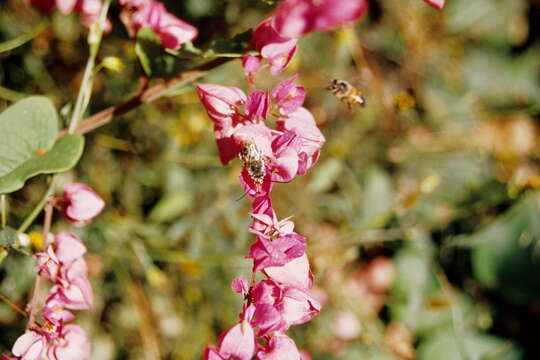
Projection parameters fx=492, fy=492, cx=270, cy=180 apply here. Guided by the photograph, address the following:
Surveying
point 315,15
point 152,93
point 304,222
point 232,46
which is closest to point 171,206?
point 304,222

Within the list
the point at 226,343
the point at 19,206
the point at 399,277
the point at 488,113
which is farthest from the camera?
the point at 488,113

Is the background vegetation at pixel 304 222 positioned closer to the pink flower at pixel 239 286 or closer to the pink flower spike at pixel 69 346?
the pink flower spike at pixel 69 346

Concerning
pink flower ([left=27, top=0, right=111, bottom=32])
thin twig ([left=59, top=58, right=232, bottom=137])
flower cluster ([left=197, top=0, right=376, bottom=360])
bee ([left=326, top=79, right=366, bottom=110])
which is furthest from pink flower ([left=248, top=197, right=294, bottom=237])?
pink flower ([left=27, top=0, right=111, bottom=32])

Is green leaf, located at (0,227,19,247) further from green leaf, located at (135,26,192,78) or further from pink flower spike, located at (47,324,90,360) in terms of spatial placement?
green leaf, located at (135,26,192,78)

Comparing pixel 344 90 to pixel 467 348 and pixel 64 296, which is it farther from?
pixel 467 348

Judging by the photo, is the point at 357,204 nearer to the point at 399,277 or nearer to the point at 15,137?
the point at 399,277

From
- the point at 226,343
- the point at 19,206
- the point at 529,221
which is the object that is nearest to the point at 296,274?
the point at 226,343
